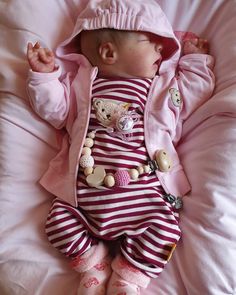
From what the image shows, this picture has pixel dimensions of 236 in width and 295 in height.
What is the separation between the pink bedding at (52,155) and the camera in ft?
2.79

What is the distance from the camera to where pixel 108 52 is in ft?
3.24

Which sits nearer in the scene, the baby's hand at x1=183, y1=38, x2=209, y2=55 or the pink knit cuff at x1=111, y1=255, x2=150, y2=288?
the pink knit cuff at x1=111, y1=255, x2=150, y2=288

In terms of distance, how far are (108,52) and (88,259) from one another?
471 mm

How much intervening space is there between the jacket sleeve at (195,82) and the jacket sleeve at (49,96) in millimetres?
278

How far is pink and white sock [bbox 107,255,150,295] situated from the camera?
2.78ft

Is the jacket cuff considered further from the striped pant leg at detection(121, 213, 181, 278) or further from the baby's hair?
the striped pant leg at detection(121, 213, 181, 278)

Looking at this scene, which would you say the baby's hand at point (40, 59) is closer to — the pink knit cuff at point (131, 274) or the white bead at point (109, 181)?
the white bead at point (109, 181)

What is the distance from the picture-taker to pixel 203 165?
35.8 inches

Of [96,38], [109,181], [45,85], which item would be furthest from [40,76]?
[109,181]

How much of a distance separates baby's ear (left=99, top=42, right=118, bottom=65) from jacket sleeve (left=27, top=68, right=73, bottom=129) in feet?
0.35

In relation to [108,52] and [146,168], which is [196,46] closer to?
[108,52]

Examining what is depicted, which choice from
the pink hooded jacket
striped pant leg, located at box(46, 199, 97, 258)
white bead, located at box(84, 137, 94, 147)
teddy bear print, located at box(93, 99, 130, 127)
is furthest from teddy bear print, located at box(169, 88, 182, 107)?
striped pant leg, located at box(46, 199, 97, 258)

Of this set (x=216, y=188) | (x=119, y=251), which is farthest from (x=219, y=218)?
(x=119, y=251)

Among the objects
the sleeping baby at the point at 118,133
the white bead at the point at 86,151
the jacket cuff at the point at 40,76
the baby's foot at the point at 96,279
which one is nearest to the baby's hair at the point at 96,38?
the sleeping baby at the point at 118,133
